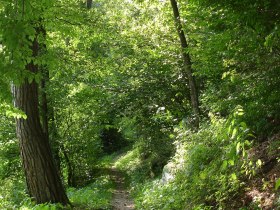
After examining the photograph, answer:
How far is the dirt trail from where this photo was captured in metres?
11.1

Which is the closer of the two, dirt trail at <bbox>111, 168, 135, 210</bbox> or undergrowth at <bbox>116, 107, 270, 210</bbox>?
undergrowth at <bbox>116, 107, 270, 210</bbox>

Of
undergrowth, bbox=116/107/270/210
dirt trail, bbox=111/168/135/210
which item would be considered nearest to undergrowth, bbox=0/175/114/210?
dirt trail, bbox=111/168/135/210

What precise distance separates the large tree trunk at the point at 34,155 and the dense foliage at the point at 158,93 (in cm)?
43

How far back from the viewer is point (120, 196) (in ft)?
A: 45.8

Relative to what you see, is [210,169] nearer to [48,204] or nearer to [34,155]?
[48,204]

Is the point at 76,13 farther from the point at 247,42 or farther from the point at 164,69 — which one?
the point at 247,42

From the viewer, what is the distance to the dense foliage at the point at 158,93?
4875 mm

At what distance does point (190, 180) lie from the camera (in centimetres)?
759

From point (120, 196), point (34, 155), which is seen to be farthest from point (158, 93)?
point (34, 155)

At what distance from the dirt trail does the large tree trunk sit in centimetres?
321

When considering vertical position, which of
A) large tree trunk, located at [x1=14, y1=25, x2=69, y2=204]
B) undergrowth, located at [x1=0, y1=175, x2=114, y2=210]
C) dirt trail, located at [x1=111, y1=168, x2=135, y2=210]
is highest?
large tree trunk, located at [x1=14, y1=25, x2=69, y2=204]

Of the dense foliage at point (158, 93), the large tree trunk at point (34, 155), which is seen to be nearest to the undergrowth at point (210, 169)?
the dense foliage at point (158, 93)

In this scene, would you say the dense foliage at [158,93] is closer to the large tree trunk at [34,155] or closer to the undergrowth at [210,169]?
the undergrowth at [210,169]

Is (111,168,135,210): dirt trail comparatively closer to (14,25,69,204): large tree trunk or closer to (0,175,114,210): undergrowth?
(0,175,114,210): undergrowth
